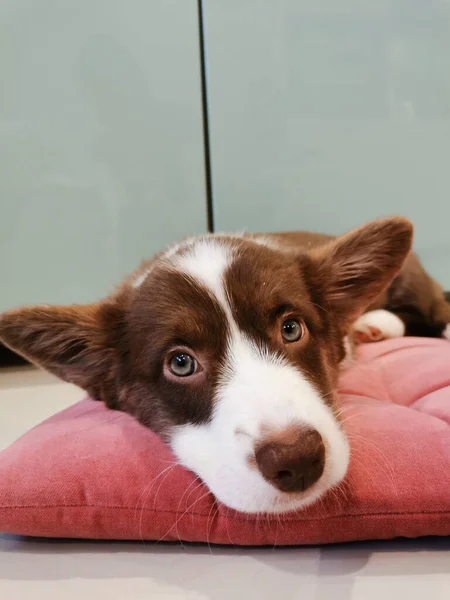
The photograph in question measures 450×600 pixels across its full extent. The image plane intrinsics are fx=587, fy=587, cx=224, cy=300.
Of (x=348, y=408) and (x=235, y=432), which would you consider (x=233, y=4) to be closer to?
(x=348, y=408)

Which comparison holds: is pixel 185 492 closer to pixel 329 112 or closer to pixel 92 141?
pixel 92 141

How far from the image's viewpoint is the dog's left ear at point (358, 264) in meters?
2.07

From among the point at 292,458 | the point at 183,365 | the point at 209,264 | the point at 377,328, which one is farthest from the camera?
the point at 377,328

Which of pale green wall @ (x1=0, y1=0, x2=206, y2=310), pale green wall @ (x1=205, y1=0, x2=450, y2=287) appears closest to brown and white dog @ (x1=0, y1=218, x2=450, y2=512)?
pale green wall @ (x1=0, y1=0, x2=206, y2=310)

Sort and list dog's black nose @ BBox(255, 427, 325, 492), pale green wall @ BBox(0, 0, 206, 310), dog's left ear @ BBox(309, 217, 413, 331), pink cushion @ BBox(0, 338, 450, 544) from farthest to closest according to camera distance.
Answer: pale green wall @ BBox(0, 0, 206, 310) → dog's left ear @ BBox(309, 217, 413, 331) → pink cushion @ BBox(0, 338, 450, 544) → dog's black nose @ BBox(255, 427, 325, 492)

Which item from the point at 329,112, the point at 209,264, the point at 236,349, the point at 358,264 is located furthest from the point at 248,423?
the point at 329,112

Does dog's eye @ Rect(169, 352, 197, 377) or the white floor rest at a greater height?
dog's eye @ Rect(169, 352, 197, 377)

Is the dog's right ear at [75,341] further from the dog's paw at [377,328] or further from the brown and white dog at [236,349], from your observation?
the dog's paw at [377,328]

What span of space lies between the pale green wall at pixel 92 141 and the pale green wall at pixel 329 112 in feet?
0.76

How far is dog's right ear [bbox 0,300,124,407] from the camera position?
6.22ft

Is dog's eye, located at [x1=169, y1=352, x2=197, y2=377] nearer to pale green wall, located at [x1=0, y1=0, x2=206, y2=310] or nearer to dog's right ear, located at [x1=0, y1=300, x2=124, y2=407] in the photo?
dog's right ear, located at [x1=0, y1=300, x2=124, y2=407]

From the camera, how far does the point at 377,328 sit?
3182 mm

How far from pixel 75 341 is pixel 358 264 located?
1048 millimetres

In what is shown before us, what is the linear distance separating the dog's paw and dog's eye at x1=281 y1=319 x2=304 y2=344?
1.43 meters
